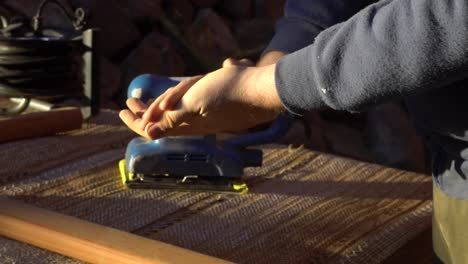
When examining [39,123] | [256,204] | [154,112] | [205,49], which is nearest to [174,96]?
[154,112]

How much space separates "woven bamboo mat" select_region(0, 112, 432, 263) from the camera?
104cm

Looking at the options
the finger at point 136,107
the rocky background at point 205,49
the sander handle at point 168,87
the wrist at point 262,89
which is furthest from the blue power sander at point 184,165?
the rocky background at point 205,49

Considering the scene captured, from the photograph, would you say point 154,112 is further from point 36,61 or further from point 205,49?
point 205,49

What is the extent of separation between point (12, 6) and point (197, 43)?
2.16ft

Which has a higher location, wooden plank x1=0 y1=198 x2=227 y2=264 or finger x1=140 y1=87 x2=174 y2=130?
finger x1=140 y1=87 x2=174 y2=130

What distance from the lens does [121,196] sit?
1186 mm

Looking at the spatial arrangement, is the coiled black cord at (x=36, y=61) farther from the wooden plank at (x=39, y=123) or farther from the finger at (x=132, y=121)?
the finger at (x=132, y=121)

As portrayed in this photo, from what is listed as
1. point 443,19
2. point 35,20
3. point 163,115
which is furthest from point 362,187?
point 35,20

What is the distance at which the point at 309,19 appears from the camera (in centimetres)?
110

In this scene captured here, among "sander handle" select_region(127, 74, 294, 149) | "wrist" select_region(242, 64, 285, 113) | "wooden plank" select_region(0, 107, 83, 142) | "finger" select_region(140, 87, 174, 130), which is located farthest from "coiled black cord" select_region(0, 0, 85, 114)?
"wrist" select_region(242, 64, 285, 113)

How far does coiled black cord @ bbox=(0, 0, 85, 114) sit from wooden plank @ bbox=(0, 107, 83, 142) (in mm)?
126

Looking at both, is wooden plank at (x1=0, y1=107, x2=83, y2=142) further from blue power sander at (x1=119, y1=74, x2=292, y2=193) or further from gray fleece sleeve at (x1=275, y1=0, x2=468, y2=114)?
gray fleece sleeve at (x1=275, y1=0, x2=468, y2=114)

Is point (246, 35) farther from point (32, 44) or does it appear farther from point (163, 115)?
point (163, 115)

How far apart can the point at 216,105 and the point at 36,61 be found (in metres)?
0.85
